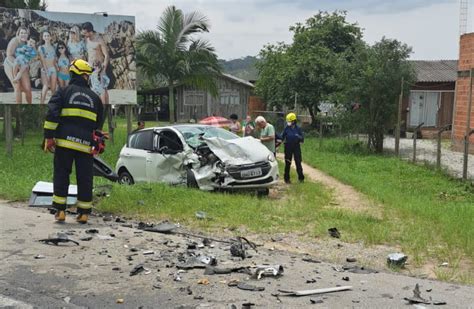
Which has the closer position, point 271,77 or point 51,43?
point 51,43

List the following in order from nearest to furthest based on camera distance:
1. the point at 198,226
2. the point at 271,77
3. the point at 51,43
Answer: the point at 198,226 → the point at 51,43 → the point at 271,77

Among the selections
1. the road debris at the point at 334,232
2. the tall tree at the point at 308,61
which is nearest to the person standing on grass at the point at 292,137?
the road debris at the point at 334,232

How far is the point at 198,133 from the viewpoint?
10.8m

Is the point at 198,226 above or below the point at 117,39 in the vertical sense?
below

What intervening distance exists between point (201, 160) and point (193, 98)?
119ft

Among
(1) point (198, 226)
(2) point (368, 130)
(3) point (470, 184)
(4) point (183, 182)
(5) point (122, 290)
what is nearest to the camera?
(5) point (122, 290)

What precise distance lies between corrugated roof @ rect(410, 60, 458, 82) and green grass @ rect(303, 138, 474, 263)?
44.9ft

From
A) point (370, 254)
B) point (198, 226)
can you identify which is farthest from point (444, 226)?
point (198, 226)

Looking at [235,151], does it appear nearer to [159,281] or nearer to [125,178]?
[125,178]

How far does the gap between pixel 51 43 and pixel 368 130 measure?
1110 centimetres

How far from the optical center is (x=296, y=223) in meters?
7.42

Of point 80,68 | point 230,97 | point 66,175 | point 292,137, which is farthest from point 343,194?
point 230,97

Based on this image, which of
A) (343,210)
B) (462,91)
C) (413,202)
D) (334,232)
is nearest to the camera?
(334,232)

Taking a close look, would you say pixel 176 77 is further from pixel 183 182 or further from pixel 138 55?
pixel 183 182
